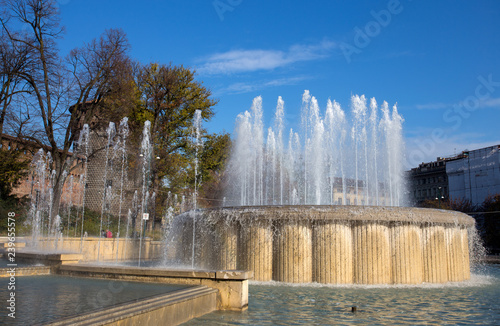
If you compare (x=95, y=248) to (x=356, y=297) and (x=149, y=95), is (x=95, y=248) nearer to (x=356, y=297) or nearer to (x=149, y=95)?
(x=149, y=95)

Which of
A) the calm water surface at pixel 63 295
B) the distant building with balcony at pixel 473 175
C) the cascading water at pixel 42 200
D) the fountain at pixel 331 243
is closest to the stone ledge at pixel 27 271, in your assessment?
the calm water surface at pixel 63 295

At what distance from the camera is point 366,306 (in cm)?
748

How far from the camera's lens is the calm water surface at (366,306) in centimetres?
633

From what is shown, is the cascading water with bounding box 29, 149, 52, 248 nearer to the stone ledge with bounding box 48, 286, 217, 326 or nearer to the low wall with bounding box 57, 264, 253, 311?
the low wall with bounding box 57, 264, 253, 311

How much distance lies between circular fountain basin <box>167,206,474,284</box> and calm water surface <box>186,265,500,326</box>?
0.42 m

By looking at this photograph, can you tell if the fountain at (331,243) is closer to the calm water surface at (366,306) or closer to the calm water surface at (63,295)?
the calm water surface at (366,306)

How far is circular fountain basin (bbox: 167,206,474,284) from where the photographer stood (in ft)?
33.4

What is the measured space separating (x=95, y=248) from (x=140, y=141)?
10035 millimetres

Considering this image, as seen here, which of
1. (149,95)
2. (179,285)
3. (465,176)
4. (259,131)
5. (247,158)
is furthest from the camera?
(465,176)

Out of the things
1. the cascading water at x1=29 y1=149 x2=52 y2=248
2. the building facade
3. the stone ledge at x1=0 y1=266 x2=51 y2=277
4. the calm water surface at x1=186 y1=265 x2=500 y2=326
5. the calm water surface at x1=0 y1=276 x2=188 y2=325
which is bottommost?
the calm water surface at x1=186 y1=265 x2=500 y2=326

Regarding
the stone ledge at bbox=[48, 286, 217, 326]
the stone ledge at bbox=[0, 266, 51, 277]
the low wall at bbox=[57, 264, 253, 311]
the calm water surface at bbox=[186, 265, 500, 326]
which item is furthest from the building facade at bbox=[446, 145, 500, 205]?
the stone ledge at bbox=[48, 286, 217, 326]

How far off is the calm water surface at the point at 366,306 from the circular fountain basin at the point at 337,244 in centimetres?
42

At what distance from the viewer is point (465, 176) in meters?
56.2

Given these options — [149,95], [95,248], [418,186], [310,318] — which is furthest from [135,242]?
[418,186]
